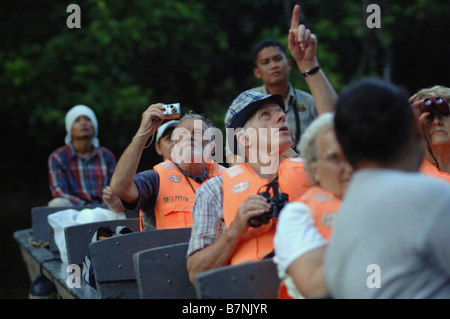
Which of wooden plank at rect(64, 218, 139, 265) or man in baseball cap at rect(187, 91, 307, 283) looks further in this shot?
wooden plank at rect(64, 218, 139, 265)

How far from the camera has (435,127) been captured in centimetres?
226

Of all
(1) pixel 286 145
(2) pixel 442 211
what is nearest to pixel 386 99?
(2) pixel 442 211

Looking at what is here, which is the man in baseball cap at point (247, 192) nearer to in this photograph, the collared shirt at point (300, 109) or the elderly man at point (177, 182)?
the elderly man at point (177, 182)

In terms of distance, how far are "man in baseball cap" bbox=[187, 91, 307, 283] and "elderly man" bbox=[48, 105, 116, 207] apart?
2.98 meters

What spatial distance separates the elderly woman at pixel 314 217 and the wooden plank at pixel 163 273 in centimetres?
62

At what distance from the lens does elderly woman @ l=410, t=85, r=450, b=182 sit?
223 cm

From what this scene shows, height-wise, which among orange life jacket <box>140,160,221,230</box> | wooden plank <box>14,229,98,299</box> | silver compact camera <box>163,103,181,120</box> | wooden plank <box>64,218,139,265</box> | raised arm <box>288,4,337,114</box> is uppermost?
raised arm <box>288,4,337,114</box>

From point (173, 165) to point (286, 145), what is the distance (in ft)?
3.41

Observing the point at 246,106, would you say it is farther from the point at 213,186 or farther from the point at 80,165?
the point at 80,165

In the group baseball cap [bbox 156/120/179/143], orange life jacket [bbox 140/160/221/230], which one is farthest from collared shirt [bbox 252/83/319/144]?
orange life jacket [bbox 140/160/221/230]

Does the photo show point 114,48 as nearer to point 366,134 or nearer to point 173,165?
point 173,165

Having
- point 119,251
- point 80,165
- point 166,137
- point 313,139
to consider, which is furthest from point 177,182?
point 80,165

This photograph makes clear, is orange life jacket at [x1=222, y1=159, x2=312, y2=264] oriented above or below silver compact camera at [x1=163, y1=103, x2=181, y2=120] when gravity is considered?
below

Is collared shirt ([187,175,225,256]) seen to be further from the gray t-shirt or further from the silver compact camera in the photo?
the gray t-shirt
